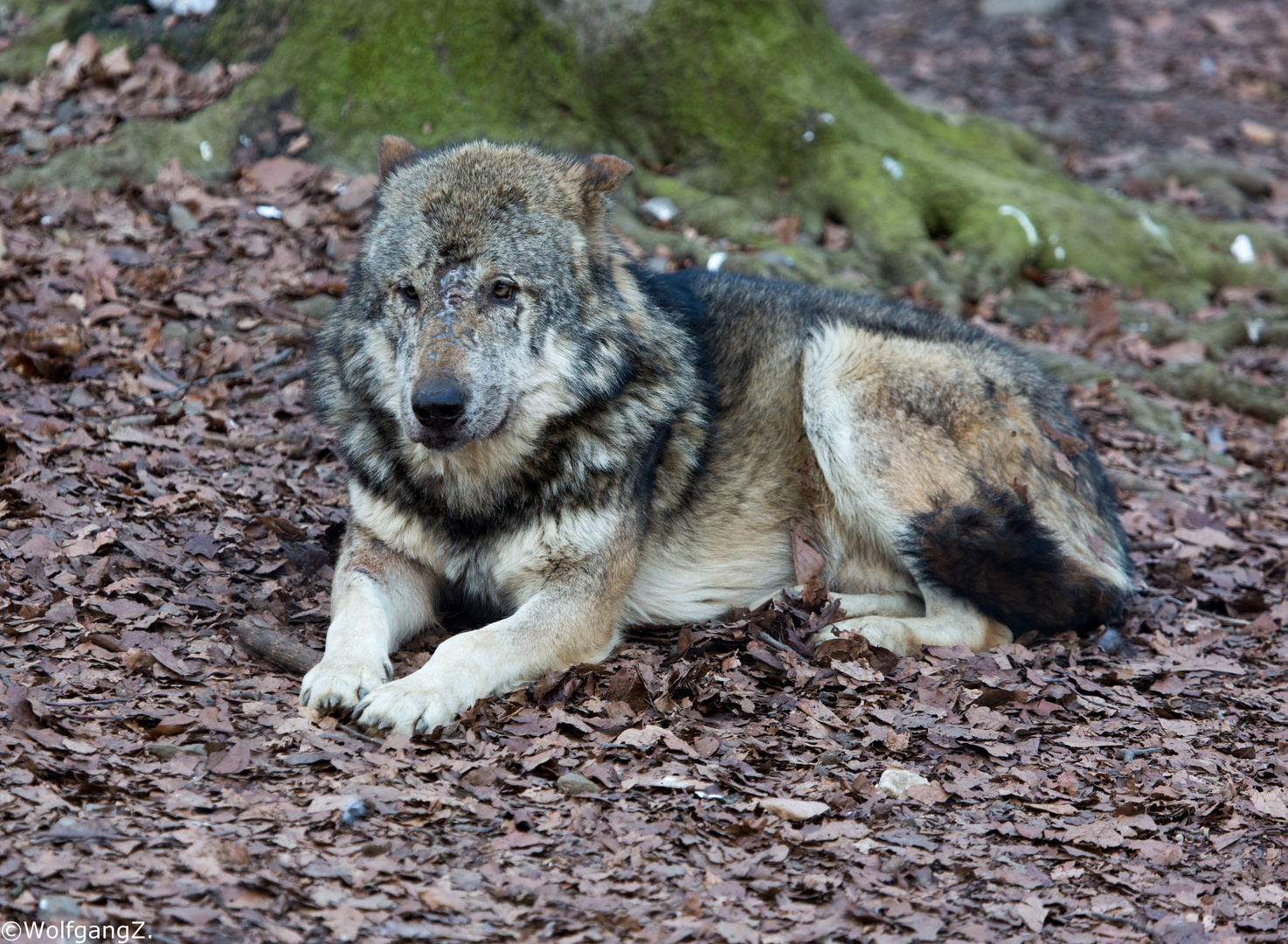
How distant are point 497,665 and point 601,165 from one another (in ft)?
7.15

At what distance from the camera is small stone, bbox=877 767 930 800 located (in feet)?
12.5

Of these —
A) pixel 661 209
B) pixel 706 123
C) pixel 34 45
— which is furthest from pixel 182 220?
pixel 706 123

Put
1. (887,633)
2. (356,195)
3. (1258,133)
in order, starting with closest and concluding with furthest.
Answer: (887,633) → (356,195) → (1258,133)

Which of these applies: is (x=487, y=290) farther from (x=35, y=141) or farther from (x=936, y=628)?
(x=35, y=141)

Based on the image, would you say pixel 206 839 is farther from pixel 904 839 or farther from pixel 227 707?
pixel 904 839

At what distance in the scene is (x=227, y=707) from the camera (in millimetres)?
3857

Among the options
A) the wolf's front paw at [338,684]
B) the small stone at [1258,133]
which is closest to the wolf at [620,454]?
the wolf's front paw at [338,684]

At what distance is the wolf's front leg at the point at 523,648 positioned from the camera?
3.90 metres

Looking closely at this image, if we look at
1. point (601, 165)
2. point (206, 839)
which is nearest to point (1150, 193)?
point (601, 165)

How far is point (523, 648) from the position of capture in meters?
4.31

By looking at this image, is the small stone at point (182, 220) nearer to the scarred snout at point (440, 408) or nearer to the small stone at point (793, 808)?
the scarred snout at point (440, 408)

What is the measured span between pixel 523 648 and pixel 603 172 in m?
2.06

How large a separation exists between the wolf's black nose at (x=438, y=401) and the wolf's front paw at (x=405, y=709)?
963 mm

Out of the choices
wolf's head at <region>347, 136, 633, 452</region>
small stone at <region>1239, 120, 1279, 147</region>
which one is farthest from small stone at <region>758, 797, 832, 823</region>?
small stone at <region>1239, 120, 1279, 147</region>
